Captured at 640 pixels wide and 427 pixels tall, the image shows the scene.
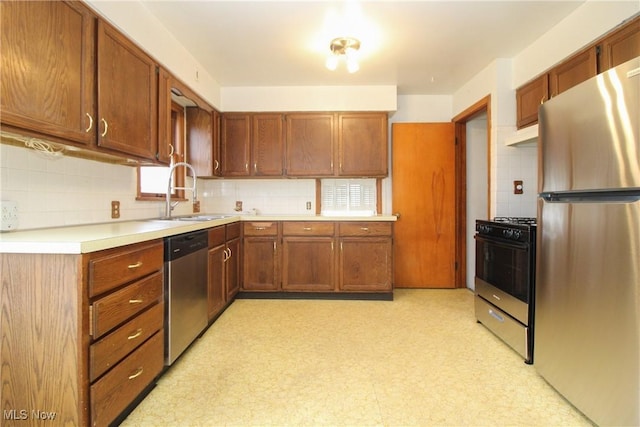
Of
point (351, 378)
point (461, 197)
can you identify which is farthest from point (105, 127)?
point (461, 197)

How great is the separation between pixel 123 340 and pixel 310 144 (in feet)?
8.44

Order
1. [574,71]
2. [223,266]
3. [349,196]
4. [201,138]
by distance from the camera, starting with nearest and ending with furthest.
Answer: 1. [574,71]
2. [223,266]
3. [201,138]
4. [349,196]

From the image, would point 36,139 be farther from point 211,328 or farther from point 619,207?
point 619,207

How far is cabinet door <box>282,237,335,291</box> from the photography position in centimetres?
318

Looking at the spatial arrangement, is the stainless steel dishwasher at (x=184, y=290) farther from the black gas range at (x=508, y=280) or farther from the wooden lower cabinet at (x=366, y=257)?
the black gas range at (x=508, y=280)

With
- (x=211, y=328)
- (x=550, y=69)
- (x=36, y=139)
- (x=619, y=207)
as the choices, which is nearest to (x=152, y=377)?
(x=211, y=328)

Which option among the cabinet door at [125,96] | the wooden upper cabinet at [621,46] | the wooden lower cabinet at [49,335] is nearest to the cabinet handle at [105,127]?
the cabinet door at [125,96]

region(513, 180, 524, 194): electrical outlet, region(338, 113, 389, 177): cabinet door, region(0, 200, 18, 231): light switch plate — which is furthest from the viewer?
region(338, 113, 389, 177): cabinet door

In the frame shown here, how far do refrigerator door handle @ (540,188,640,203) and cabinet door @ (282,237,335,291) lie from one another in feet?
6.36

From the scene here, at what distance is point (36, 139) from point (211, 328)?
1.71 m

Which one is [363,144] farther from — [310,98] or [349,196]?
[310,98]

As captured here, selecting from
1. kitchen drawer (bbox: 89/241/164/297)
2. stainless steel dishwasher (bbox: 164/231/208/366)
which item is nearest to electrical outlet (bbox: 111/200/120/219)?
stainless steel dishwasher (bbox: 164/231/208/366)

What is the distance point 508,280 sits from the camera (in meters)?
2.17

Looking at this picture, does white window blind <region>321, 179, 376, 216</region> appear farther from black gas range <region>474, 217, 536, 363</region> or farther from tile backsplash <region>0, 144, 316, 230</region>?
tile backsplash <region>0, 144, 316, 230</region>
